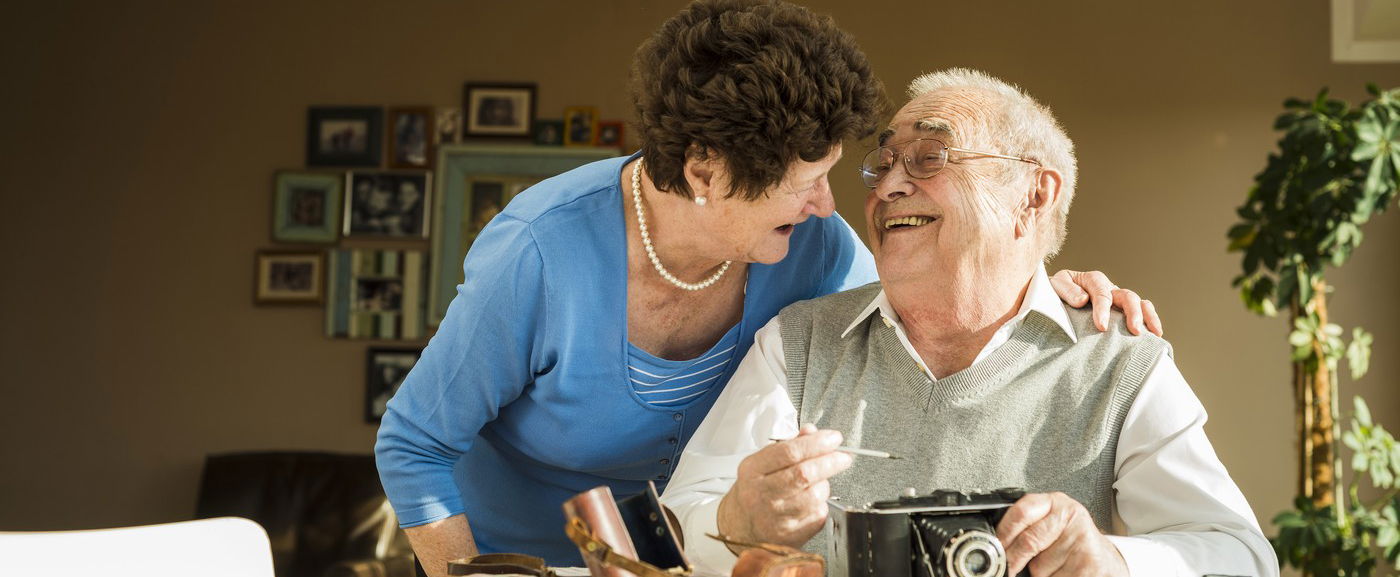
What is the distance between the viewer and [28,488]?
4.89 meters

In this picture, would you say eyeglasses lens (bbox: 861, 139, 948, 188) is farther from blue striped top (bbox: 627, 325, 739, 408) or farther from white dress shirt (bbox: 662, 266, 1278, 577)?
blue striped top (bbox: 627, 325, 739, 408)

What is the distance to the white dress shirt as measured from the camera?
4.32 feet

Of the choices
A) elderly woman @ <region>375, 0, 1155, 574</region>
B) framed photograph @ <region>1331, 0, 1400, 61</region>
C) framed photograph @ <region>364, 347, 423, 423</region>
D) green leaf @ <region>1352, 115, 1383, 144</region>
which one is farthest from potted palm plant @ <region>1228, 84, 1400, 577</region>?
framed photograph @ <region>364, 347, 423, 423</region>

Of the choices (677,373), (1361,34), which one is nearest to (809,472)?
(677,373)

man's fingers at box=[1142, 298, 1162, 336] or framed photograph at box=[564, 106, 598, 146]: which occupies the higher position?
framed photograph at box=[564, 106, 598, 146]

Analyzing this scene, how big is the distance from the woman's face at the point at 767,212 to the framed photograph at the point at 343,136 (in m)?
3.45

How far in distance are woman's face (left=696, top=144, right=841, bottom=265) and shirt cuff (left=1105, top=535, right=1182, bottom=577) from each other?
569 millimetres

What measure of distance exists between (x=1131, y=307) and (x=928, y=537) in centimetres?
70

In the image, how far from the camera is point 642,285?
1.77m

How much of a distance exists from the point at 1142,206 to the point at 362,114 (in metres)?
3.03

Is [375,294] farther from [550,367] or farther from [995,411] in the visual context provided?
[995,411]

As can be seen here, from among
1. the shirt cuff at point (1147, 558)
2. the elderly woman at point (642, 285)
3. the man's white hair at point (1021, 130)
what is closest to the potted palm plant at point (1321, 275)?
the man's white hair at point (1021, 130)

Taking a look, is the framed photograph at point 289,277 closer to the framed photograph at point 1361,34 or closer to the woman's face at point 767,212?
the woman's face at point 767,212

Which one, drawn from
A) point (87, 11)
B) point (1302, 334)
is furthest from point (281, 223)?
point (1302, 334)
